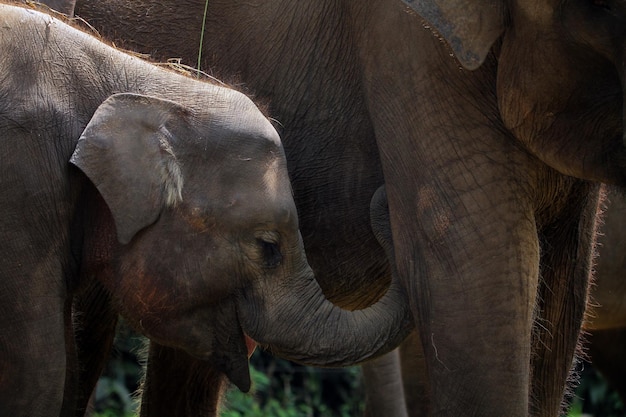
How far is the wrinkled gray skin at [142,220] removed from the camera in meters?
3.83

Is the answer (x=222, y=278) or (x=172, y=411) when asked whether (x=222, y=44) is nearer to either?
(x=222, y=278)

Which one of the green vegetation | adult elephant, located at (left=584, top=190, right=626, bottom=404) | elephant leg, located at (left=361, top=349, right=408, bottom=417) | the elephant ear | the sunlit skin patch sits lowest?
the green vegetation

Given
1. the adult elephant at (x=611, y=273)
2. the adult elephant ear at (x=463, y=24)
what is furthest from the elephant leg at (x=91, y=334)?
the adult elephant at (x=611, y=273)

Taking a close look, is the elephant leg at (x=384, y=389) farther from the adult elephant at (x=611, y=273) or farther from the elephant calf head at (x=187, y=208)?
the elephant calf head at (x=187, y=208)

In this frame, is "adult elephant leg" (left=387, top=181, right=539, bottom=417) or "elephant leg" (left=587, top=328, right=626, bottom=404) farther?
"elephant leg" (left=587, top=328, right=626, bottom=404)

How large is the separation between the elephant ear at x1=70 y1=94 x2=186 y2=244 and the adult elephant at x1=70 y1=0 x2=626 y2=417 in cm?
61

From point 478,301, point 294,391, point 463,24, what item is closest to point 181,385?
point 478,301

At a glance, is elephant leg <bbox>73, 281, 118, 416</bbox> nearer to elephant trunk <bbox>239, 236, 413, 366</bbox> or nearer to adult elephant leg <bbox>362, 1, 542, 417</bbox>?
elephant trunk <bbox>239, 236, 413, 366</bbox>

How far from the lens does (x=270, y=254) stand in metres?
4.04

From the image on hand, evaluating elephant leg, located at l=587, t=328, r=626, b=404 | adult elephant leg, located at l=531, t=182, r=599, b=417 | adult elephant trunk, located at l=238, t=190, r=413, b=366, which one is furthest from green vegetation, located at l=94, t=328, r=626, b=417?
adult elephant trunk, located at l=238, t=190, r=413, b=366

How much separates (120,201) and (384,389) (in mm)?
3090

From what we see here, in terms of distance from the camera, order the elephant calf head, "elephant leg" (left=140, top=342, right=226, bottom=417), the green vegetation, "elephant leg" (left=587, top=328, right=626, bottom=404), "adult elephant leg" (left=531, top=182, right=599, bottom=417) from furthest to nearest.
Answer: the green vegetation, "elephant leg" (left=587, top=328, right=626, bottom=404), "elephant leg" (left=140, top=342, right=226, bottom=417), "adult elephant leg" (left=531, top=182, right=599, bottom=417), the elephant calf head

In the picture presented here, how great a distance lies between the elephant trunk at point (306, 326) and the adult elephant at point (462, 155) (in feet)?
0.47

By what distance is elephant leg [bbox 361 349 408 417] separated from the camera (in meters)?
6.75
